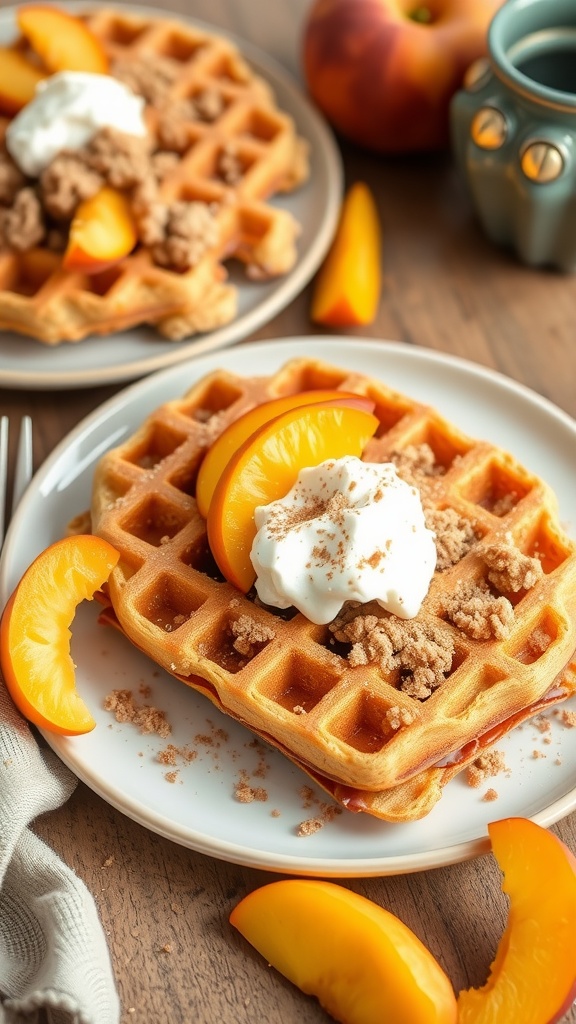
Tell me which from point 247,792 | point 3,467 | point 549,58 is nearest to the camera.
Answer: point 247,792

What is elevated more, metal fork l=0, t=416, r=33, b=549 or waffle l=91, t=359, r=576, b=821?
waffle l=91, t=359, r=576, b=821

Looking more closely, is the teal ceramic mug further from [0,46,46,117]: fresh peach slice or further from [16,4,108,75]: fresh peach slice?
[0,46,46,117]: fresh peach slice

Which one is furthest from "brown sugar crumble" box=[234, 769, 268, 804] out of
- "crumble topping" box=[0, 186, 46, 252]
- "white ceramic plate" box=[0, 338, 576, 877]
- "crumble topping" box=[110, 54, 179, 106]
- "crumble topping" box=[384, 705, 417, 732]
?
"crumble topping" box=[110, 54, 179, 106]

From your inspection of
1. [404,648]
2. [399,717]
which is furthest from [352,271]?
[399,717]

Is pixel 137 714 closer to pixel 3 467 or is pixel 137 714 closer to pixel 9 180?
pixel 3 467

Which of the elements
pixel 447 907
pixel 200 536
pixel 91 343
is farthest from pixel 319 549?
pixel 91 343

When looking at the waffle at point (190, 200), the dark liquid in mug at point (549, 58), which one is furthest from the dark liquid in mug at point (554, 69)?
the waffle at point (190, 200)
